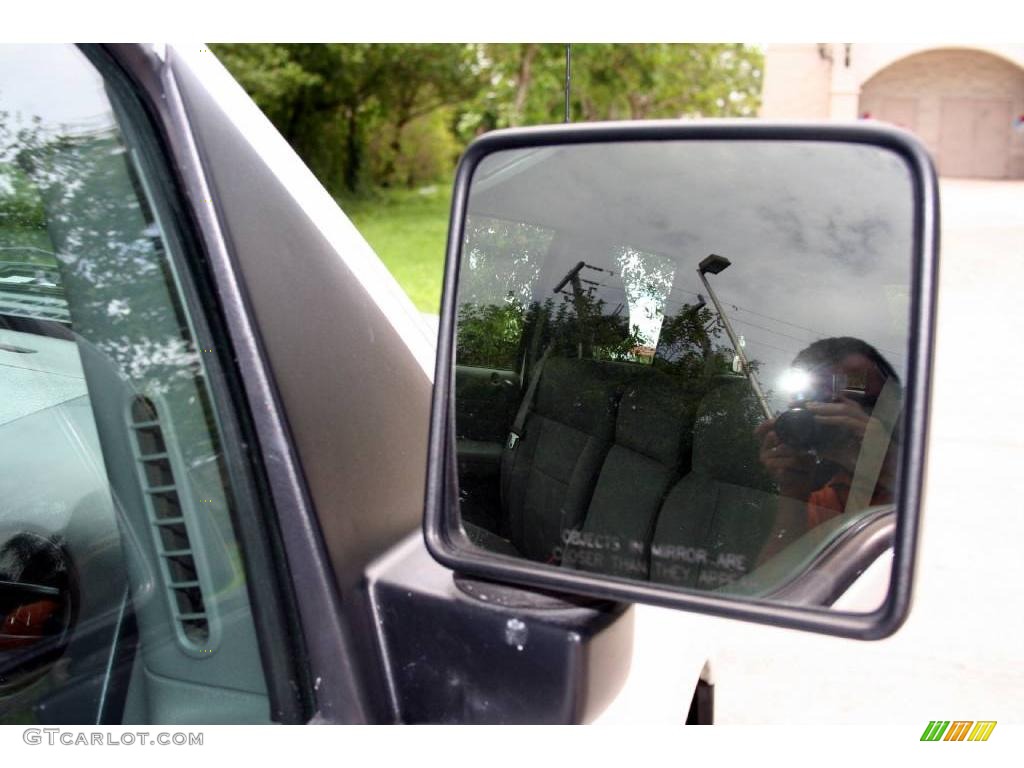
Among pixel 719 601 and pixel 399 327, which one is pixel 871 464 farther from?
pixel 399 327

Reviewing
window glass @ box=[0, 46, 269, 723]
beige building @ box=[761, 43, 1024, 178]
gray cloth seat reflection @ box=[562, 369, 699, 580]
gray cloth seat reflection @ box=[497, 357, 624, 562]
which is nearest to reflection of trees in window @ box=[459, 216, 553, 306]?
gray cloth seat reflection @ box=[497, 357, 624, 562]

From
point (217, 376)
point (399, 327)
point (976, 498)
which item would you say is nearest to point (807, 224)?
point (399, 327)

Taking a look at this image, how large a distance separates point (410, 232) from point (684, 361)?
18453 millimetres

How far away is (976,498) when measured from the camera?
21.3ft

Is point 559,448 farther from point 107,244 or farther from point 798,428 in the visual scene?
point 107,244

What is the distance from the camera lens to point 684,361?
4.55 feet

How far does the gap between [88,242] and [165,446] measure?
0.99 ft

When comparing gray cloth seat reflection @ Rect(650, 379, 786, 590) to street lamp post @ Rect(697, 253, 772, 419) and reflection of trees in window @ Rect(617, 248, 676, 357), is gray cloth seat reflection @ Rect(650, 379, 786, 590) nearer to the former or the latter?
street lamp post @ Rect(697, 253, 772, 419)

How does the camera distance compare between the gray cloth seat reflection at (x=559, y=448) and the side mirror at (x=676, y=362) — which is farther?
the gray cloth seat reflection at (x=559, y=448)

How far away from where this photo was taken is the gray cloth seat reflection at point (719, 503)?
51.1 inches

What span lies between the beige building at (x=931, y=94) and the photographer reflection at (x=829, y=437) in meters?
29.3

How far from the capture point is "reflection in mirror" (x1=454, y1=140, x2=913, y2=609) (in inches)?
50.8

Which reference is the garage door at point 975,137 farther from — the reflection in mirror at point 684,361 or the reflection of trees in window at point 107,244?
the reflection of trees in window at point 107,244

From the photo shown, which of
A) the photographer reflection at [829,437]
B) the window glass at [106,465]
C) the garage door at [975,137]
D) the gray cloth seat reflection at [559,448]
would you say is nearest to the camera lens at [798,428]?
the photographer reflection at [829,437]
